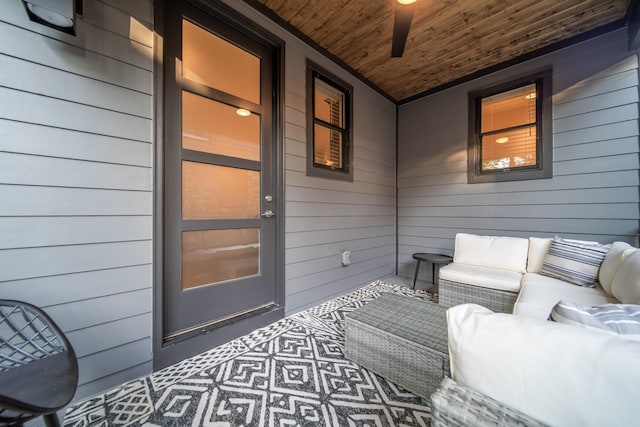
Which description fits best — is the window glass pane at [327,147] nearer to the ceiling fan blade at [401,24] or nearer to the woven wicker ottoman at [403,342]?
the ceiling fan blade at [401,24]

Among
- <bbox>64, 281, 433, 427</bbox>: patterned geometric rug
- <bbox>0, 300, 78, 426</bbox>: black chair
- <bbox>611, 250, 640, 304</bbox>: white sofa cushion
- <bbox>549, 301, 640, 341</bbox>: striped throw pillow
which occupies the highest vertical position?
<bbox>549, 301, 640, 341</bbox>: striped throw pillow

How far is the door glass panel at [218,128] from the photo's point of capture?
6.09ft

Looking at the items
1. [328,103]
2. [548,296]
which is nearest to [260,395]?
[548,296]

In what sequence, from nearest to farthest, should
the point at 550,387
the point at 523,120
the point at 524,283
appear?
the point at 550,387 → the point at 524,283 → the point at 523,120

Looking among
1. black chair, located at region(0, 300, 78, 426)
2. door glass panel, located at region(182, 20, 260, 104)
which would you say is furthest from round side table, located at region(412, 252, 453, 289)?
black chair, located at region(0, 300, 78, 426)

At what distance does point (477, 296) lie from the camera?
232cm

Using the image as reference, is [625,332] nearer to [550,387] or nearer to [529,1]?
[550,387]

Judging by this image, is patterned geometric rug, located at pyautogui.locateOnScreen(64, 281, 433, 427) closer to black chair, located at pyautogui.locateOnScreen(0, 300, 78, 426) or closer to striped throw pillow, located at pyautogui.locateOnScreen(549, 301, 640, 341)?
black chair, located at pyautogui.locateOnScreen(0, 300, 78, 426)

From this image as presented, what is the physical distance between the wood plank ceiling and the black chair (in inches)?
109

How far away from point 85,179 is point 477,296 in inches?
127

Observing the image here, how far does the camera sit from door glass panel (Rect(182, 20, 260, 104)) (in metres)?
1.87

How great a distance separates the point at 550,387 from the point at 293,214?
2.13 metres

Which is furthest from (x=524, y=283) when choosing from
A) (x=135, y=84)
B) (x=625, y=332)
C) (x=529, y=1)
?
(x=135, y=84)

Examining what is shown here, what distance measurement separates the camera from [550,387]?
55 cm
